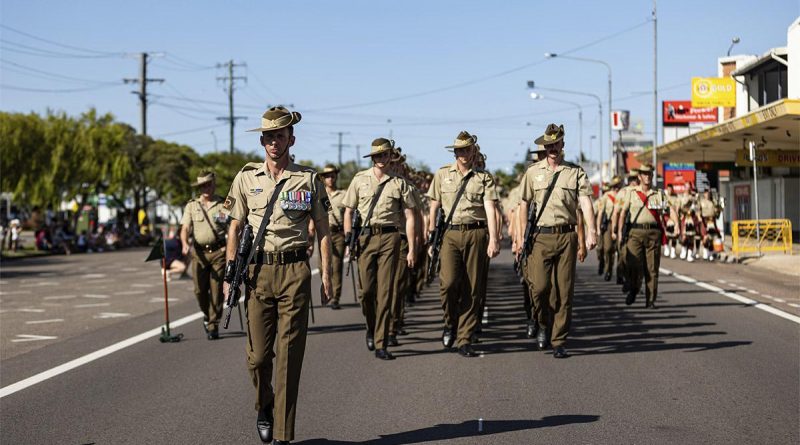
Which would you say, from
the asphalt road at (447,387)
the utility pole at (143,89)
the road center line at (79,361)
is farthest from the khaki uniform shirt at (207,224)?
the utility pole at (143,89)

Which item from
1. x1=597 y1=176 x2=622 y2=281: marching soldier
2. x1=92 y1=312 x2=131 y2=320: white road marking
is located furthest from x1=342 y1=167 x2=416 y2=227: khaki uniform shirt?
x1=597 y1=176 x2=622 y2=281: marching soldier

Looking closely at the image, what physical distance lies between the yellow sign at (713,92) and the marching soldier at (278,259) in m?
44.0

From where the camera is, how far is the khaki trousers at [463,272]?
35.0 ft

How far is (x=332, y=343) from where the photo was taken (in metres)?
11.8

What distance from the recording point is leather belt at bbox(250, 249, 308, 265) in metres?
6.77

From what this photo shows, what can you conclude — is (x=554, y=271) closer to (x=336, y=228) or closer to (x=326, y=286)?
(x=326, y=286)

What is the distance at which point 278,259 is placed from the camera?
6.77 m

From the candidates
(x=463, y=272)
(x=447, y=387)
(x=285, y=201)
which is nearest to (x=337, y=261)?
(x=463, y=272)

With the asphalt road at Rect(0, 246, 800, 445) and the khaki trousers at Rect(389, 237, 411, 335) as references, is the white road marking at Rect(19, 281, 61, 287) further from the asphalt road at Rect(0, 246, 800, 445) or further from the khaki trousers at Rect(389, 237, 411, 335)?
the khaki trousers at Rect(389, 237, 411, 335)

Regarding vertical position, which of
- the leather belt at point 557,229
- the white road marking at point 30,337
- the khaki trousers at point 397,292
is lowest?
the white road marking at point 30,337

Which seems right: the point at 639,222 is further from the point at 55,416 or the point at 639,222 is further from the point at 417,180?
the point at 55,416

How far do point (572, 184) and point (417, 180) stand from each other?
33.7 ft

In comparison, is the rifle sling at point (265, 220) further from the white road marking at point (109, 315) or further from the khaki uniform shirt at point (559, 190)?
the white road marking at point (109, 315)

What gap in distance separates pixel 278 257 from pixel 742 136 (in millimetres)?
31184
